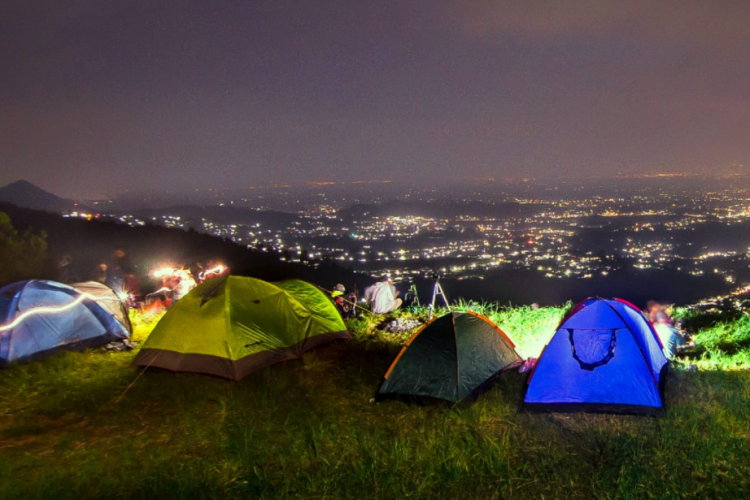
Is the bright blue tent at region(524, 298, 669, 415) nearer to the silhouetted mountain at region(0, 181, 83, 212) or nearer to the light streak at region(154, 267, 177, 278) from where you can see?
the light streak at region(154, 267, 177, 278)

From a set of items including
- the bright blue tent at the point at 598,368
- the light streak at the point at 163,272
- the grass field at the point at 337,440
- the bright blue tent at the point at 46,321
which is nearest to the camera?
the grass field at the point at 337,440

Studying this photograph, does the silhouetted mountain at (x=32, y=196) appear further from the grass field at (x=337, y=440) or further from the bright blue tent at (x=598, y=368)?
the bright blue tent at (x=598, y=368)

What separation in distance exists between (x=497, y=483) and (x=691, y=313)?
34.8 feet

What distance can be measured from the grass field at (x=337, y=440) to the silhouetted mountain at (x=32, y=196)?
5217cm

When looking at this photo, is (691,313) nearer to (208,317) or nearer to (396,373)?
(396,373)

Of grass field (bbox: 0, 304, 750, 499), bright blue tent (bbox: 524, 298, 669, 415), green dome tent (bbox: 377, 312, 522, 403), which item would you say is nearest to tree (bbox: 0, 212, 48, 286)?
grass field (bbox: 0, 304, 750, 499)

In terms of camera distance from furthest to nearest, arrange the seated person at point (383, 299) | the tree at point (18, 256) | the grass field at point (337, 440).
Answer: the tree at point (18, 256) < the seated person at point (383, 299) < the grass field at point (337, 440)

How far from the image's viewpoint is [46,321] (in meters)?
8.53

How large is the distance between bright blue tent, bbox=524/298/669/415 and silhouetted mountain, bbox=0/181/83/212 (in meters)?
55.8

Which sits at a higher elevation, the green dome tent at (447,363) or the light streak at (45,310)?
the light streak at (45,310)

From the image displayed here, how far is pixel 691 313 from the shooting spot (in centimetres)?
1230

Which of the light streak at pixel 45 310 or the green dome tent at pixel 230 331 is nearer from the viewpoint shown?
the green dome tent at pixel 230 331

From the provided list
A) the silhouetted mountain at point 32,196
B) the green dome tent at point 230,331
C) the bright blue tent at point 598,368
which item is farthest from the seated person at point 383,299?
the silhouetted mountain at point 32,196

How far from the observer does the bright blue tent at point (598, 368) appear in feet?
20.0
